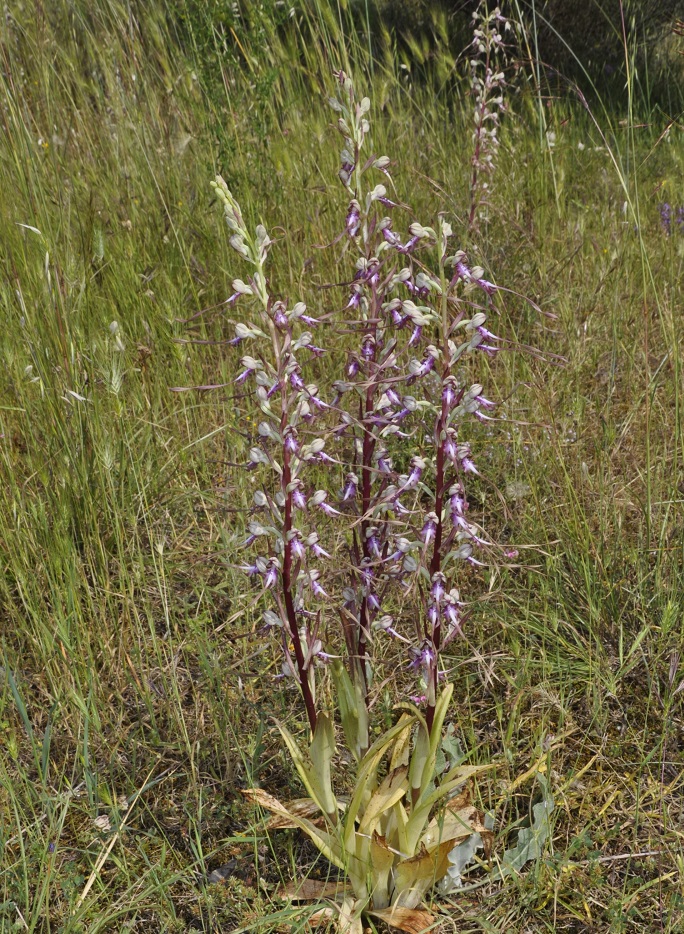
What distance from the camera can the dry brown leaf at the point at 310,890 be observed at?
178 cm

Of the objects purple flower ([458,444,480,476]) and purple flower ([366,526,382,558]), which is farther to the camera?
purple flower ([366,526,382,558])

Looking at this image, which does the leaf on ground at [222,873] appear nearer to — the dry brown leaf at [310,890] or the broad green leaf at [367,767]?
the dry brown leaf at [310,890]

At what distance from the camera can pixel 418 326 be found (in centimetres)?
149

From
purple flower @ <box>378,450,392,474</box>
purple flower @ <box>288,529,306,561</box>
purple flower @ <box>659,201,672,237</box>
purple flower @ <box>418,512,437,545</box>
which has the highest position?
purple flower @ <box>378,450,392,474</box>

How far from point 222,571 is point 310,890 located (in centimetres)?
106

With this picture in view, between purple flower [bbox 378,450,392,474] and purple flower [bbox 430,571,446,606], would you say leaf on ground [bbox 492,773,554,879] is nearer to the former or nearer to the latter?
purple flower [bbox 430,571,446,606]

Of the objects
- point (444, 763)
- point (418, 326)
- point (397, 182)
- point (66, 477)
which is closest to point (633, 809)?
point (444, 763)

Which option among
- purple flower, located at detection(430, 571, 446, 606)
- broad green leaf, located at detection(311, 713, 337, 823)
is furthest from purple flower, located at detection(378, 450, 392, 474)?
broad green leaf, located at detection(311, 713, 337, 823)

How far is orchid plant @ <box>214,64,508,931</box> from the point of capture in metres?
1.49

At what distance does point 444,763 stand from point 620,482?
3.77ft

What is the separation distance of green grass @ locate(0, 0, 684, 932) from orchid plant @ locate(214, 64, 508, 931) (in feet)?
0.43

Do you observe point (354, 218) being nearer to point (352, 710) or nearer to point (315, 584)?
point (315, 584)

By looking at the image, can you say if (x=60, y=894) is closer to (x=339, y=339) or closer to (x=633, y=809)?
(x=633, y=809)

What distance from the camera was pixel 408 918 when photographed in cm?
173
